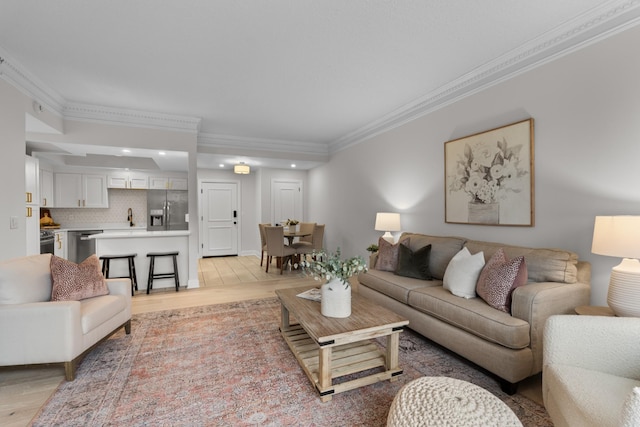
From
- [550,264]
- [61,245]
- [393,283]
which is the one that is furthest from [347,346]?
[61,245]

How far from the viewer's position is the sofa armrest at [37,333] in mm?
1970

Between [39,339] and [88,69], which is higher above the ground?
[88,69]

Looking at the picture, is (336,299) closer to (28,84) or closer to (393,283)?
(393,283)

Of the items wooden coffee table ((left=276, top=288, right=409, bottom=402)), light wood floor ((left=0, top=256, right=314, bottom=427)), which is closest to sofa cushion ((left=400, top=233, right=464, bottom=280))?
wooden coffee table ((left=276, top=288, right=409, bottom=402))

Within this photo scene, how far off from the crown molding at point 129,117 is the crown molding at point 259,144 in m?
0.80

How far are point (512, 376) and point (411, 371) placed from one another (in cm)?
66

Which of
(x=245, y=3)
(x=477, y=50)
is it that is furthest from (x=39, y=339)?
(x=477, y=50)

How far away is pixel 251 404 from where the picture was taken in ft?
5.96

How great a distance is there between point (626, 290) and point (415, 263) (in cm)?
163

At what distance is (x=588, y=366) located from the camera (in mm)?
1340

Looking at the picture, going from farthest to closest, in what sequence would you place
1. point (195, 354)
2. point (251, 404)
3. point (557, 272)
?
1. point (195, 354)
2. point (557, 272)
3. point (251, 404)

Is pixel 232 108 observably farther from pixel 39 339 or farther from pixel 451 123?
pixel 39 339

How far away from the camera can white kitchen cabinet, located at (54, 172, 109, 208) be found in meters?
5.60

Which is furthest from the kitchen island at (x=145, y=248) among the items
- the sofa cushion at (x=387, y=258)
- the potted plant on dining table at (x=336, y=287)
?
the potted plant on dining table at (x=336, y=287)
